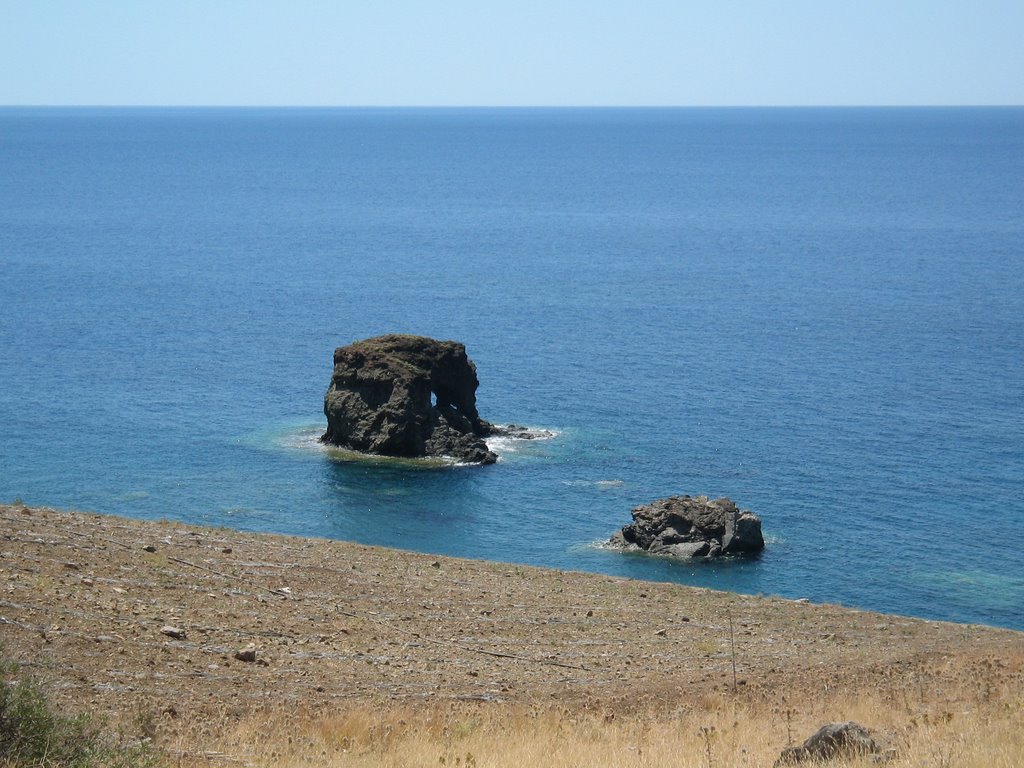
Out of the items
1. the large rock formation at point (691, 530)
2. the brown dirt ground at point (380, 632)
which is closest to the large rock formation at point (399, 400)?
the large rock formation at point (691, 530)

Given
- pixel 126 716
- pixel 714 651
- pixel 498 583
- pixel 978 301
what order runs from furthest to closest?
1. pixel 978 301
2. pixel 498 583
3. pixel 714 651
4. pixel 126 716

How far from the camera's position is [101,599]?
3609 centimetres

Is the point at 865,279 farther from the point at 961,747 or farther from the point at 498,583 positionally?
the point at 961,747

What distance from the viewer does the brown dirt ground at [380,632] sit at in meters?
31.8

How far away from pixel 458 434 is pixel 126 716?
58.1m

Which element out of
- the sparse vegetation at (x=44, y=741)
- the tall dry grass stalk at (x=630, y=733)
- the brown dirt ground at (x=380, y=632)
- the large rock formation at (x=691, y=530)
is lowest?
the large rock formation at (x=691, y=530)

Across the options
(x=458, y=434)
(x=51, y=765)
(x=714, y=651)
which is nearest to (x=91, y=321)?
(x=458, y=434)

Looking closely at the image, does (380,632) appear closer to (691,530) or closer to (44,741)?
(44,741)

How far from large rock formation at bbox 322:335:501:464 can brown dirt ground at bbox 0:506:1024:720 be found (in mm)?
33380

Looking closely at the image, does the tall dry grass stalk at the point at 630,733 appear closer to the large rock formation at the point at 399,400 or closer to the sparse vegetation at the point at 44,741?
the sparse vegetation at the point at 44,741

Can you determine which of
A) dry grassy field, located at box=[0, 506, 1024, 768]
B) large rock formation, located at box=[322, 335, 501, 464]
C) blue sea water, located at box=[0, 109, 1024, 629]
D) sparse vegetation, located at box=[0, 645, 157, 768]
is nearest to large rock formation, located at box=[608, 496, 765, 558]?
blue sea water, located at box=[0, 109, 1024, 629]

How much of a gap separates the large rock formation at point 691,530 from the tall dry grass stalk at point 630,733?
33.1 m

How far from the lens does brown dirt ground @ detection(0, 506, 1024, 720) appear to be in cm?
3181

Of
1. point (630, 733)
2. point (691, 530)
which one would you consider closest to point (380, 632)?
point (630, 733)
